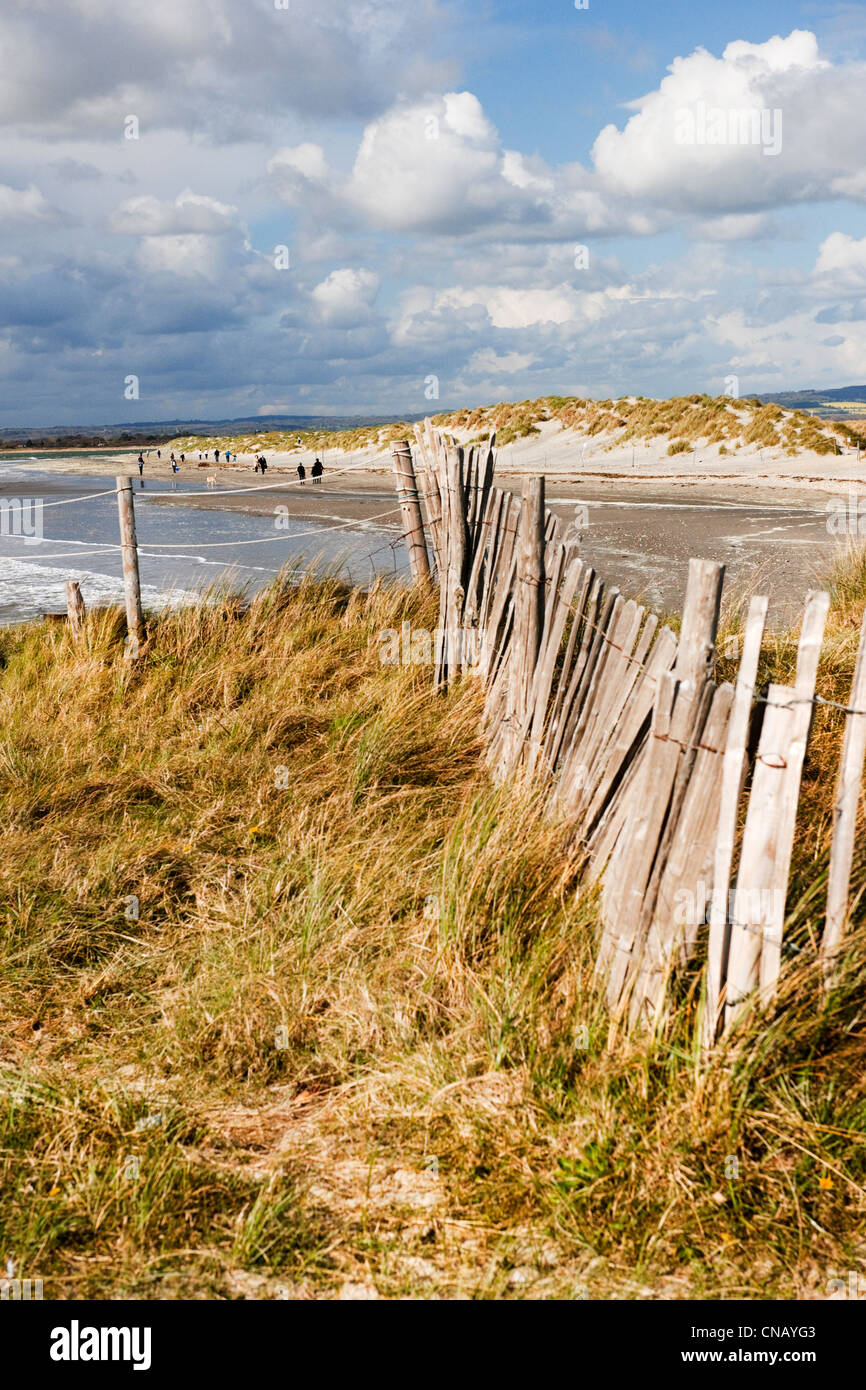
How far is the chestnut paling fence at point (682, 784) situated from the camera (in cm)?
220

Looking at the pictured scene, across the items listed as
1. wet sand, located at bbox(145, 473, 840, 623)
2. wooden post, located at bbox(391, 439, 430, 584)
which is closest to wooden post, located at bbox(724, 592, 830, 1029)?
wet sand, located at bbox(145, 473, 840, 623)

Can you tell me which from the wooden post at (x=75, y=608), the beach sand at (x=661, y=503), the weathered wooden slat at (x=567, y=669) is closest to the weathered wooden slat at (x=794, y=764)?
the weathered wooden slat at (x=567, y=669)

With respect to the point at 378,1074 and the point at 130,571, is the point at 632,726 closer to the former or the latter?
the point at 378,1074

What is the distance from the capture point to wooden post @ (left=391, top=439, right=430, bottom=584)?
653 centimetres

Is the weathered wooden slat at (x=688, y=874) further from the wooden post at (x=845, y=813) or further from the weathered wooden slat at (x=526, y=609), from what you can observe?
the weathered wooden slat at (x=526, y=609)

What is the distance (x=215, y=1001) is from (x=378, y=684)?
2718mm

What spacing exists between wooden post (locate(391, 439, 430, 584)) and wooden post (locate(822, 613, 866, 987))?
4.61 m

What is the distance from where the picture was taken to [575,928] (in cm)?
290

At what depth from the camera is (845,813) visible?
7.26ft

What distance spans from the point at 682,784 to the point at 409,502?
4567 mm

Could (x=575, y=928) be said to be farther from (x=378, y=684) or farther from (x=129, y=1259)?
(x=378, y=684)

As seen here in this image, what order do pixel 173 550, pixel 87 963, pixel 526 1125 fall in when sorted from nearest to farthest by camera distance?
pixel 526 1125 → pixel 87 963 → pixel 173 550

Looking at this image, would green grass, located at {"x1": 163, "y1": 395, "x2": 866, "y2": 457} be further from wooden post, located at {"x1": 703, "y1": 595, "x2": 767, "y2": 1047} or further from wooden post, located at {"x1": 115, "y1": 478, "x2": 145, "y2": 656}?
wooden post, located at {"x1": 703, "y1": 595, "x2": 767, "y2": 1047}

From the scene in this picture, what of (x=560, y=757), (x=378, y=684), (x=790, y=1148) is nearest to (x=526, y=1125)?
(x=790, y=1148)
